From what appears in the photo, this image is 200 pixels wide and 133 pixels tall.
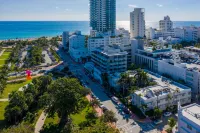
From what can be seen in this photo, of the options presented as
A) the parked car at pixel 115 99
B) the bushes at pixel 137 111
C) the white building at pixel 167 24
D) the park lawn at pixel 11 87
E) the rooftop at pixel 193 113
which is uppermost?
the white building at pixel 167 24

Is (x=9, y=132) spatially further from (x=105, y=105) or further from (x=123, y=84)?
(x=123, y=84)

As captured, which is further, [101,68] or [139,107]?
[101,68]

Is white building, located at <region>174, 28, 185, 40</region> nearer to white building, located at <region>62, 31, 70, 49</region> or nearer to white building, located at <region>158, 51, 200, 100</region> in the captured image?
white building, located at <region>158, 51, 200, 100</region>

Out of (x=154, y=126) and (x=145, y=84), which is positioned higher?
(x=145, y=84)

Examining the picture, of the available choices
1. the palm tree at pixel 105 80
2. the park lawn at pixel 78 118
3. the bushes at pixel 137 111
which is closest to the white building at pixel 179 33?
the palm tree at pixel 105 80

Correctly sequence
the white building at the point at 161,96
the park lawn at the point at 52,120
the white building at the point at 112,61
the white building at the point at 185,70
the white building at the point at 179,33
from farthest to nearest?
the white building at the point at 179,33, the white building at the point at 112,61, the white building at the point at 185,70, the white building at the point at 161,96, the park lawn at the point at 52,120

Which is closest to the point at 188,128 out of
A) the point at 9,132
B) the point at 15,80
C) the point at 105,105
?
the point at 105,105

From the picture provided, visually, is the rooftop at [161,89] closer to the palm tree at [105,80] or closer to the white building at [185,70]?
the white building at [185,70]
